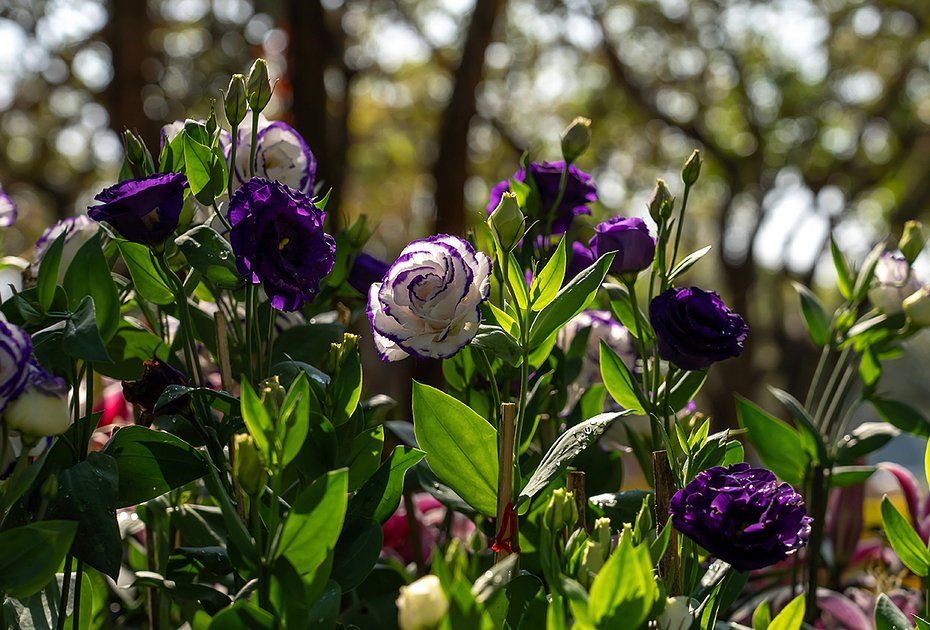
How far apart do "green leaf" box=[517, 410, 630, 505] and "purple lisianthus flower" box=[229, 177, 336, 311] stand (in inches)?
6.4

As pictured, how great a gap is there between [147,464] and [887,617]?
436 mm

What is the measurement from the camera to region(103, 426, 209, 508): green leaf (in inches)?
21.4

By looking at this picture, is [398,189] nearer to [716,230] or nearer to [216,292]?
[716,230]

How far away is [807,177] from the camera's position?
7484 mm

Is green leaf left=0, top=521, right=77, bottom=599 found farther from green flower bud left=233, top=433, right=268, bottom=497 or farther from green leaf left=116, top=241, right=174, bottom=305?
green leaf left=116, top=241, right=174, bottom=305

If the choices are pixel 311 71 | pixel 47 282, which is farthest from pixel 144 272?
pixel 311 71

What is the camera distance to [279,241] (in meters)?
0.51

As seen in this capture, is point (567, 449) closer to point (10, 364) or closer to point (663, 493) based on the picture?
point (663, 493)

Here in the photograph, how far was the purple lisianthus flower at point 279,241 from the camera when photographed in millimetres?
501

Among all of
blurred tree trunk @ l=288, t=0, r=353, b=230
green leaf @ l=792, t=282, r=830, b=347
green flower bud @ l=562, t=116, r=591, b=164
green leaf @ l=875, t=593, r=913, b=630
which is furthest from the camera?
blurred tree trunk @ l=288, t=0, r=353, b=230

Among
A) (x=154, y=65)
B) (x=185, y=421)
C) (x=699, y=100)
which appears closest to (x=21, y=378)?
(x=185, y=421)

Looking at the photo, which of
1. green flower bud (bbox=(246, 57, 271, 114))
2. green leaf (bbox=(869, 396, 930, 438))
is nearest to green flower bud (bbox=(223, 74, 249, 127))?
green flower bud (bbox=(246, 57, 271, 114))

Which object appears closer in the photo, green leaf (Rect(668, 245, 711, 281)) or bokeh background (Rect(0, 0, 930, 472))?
green leaf (Rect(668, 245, 711, 281))

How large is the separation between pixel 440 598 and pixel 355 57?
7.63 meters
